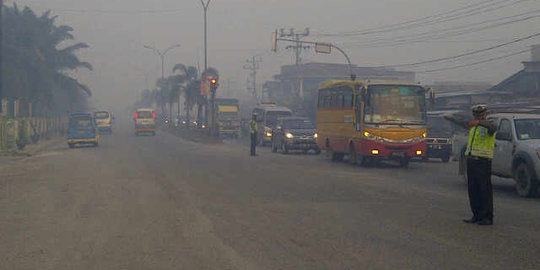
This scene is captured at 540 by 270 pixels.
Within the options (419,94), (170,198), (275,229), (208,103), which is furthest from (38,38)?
(275,229)

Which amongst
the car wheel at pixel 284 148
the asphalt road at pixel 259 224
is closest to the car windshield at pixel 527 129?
the asphalt road at pixel 259 224

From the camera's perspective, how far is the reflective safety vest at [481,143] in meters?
10.3

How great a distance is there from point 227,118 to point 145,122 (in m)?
10.1

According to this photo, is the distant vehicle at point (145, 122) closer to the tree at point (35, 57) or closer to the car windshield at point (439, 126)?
the tree at point (35, 57)

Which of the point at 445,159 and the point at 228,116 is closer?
the point at 445,159

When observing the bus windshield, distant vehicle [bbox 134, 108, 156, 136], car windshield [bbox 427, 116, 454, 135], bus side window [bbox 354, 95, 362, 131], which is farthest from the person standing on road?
distant vehicle [bbox 134, 108, 156, 136]

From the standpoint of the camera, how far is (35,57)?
50.8 meters

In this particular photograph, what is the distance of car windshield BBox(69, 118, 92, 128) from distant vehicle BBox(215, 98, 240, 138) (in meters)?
14.4

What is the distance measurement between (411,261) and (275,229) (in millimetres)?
2789

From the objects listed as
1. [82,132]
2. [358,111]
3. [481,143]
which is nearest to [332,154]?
[358,111]

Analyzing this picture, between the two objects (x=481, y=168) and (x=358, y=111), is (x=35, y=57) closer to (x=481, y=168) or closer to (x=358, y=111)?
(x=358, y=111)

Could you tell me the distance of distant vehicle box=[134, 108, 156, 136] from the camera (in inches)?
2416

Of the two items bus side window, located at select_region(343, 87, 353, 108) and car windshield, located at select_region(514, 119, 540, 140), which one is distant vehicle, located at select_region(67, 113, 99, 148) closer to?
bus side window, located at select_region(343, 87, 353, 108)

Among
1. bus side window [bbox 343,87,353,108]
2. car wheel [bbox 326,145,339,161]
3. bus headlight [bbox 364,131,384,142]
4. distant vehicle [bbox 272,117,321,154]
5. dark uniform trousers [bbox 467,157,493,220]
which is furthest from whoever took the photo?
distant vehicle [bbox 272,117,321,154]
